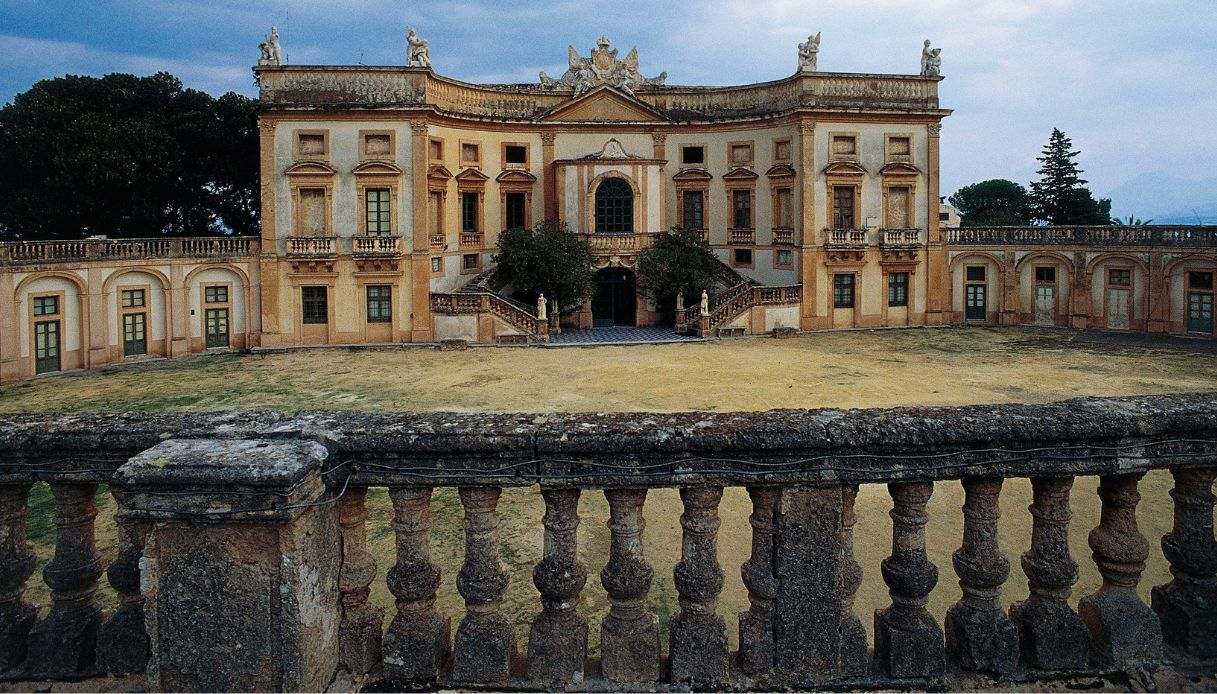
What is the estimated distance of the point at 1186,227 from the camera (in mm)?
34656

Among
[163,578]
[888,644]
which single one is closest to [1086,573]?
[888,644]

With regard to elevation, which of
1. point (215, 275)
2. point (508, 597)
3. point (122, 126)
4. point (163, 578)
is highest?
point (122, 126)

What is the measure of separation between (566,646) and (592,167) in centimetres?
3669

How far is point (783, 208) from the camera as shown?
39.8 meters

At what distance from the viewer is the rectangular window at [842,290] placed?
38.8 m

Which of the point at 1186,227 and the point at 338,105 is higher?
the point at 338,105

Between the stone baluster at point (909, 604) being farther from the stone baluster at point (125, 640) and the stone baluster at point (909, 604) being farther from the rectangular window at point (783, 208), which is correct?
the rectangular window at point (783, 208)

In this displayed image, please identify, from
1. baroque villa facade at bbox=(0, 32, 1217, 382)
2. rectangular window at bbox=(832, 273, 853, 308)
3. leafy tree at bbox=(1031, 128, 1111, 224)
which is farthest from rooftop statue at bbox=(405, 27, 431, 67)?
leafy tree at bbox=(1031, 128, 1111, 224)

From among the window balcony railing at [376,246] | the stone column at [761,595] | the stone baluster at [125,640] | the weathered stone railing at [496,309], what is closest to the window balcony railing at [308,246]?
the window balcony railing at [376,246]

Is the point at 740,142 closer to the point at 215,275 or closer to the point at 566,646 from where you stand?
the point at 215,275

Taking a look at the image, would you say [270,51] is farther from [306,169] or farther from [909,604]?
[909,604]

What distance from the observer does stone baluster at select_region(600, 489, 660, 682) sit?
3611 mm

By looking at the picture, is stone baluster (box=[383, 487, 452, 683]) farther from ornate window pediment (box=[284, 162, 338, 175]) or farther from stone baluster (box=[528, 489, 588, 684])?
ornate window pediment (box=[284, 162, 338, 175])

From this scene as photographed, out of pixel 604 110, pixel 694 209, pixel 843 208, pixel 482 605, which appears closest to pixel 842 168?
pixel 843 208
